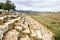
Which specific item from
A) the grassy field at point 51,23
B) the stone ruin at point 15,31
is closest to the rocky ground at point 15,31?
the stone ruin at point 15,31

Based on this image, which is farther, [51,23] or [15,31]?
[51,23]

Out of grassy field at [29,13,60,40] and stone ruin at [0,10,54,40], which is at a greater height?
stone ruin at [0,10,54,40]

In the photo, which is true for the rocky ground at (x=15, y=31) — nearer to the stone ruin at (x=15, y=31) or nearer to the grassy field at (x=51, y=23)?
the stone ruin at (x=15, y=31)

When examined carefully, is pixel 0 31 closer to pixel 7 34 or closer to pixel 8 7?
pixel 7 34

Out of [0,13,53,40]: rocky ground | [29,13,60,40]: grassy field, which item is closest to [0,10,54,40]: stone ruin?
[0,13,53,40]: rocky ground

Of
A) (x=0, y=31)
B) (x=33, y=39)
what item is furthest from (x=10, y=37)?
(x=33, y=39)

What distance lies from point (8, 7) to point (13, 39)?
6352 cm

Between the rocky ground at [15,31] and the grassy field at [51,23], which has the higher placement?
the rocky ground at [15,31]

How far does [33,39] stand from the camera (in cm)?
1171

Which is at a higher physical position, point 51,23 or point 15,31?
point 15,31

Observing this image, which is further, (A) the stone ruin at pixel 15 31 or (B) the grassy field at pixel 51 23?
(B) the grassy field at pixel 51 23

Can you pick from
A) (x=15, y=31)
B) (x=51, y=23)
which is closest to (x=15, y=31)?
(x=15, y=31)

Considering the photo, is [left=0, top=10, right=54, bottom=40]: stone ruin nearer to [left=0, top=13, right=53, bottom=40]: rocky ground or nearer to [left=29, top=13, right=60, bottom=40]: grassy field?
[left=0, top=13, right=53, bottom=40]: rocky ground

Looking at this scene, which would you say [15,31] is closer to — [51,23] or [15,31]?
[15,31]
